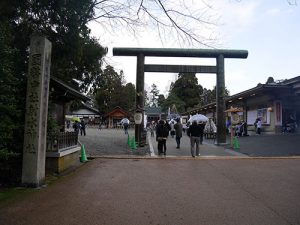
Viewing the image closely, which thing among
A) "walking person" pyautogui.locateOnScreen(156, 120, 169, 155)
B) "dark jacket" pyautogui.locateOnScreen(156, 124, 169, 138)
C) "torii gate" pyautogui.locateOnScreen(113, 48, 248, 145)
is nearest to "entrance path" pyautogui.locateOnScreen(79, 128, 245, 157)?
"walking person" pyautogui.locateOnScreen(156, 120, 169, 155)

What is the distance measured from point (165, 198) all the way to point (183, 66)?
15.0 meters

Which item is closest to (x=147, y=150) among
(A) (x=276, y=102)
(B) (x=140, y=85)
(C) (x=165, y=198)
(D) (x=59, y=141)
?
(B) (x=140, y=85)

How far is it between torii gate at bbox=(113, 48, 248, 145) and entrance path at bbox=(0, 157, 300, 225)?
9.84 meters

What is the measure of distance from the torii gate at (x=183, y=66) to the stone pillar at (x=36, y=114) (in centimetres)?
1195

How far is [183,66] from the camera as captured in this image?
69.4 feet

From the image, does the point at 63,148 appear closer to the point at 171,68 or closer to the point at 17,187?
the point at 17,187

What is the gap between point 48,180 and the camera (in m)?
9.21

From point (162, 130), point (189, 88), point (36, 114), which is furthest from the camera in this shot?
point (189, 88)

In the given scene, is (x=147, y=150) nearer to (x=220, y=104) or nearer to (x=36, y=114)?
(x=220, y=104)

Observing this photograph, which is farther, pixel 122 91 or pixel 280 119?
pixel 122 91

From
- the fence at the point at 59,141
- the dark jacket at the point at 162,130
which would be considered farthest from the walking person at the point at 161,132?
the fence at the point at 59,141

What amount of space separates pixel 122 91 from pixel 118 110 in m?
7.11

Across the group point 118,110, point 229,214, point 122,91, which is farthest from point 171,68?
point 122,91

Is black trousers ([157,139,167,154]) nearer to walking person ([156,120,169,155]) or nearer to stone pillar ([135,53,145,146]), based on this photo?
walking person ([156,120,169,155])
